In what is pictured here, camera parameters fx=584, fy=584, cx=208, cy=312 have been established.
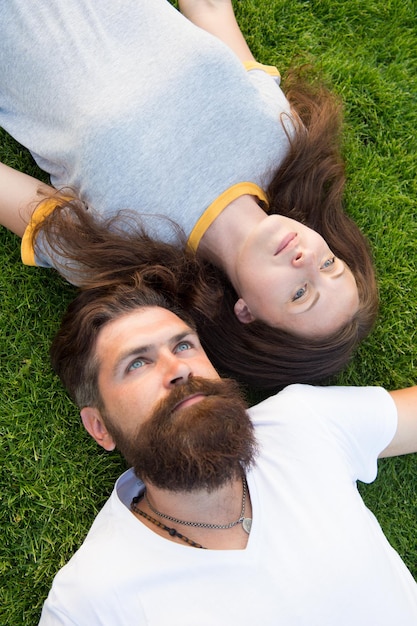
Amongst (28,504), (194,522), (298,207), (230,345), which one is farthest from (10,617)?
(298,207)

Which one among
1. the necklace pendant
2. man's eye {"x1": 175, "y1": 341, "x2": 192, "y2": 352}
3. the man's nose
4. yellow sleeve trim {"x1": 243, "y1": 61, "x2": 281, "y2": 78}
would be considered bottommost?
the necklace pendant

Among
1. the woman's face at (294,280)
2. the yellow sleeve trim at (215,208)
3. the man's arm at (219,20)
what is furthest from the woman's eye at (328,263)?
the man's arm at (219,20)

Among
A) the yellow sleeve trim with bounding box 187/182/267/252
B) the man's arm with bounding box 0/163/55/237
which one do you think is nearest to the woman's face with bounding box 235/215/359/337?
the yellow sleeve trim with bounding box 187/182/267/252

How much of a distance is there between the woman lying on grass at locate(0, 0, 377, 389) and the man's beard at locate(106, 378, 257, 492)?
0.71m

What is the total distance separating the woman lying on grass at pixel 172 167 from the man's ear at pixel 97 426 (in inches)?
27.4

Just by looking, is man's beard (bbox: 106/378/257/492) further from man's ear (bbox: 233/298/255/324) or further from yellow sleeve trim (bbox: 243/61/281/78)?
yellow sleeve trim (bbox: 243/61/281/78)

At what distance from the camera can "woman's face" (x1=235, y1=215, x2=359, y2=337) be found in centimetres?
292

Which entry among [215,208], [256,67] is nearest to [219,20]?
[256,67]

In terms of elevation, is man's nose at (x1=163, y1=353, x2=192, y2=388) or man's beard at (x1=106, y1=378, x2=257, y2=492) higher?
man's nose at (x1=163, y1=353, x2=192, y2=388)

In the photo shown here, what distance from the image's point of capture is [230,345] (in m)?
3.47

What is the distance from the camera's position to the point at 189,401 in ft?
8.43

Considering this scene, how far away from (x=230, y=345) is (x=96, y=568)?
1.41 metres

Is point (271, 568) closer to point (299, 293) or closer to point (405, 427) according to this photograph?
point (405, 427)

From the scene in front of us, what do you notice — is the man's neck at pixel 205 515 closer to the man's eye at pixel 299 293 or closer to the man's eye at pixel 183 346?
the man's eye at pixel 183 346
